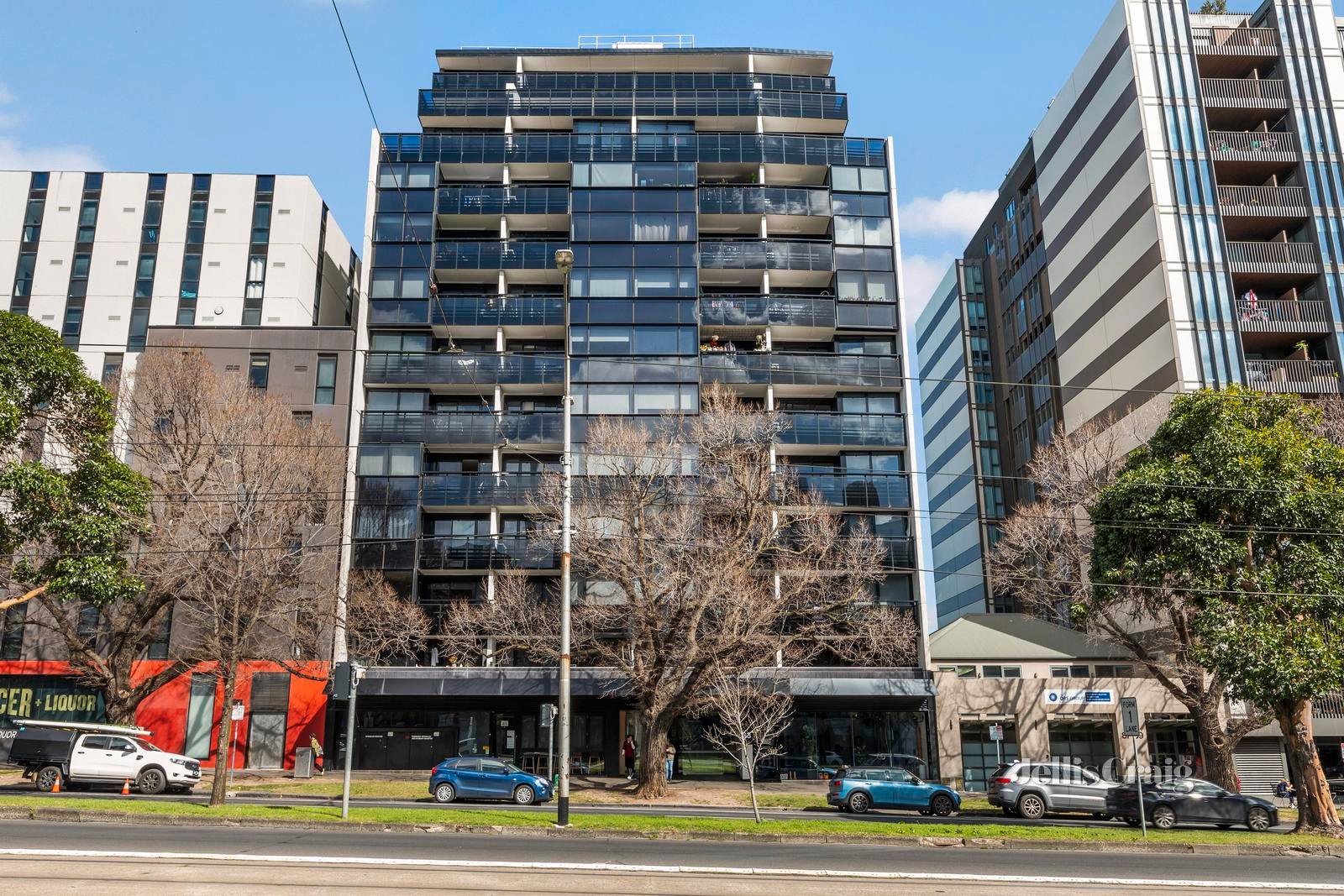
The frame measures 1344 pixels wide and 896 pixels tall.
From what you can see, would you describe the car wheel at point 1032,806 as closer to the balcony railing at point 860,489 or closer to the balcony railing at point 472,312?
the balcony railing at point 860,489

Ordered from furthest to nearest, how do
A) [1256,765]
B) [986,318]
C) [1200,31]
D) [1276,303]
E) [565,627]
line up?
[986,318] → [1200,31] → [1276,303] → [1256,765] → [565,627]

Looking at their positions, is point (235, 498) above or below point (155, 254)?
below

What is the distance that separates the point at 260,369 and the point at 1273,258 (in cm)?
4747

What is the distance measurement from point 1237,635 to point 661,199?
34225 millimetres

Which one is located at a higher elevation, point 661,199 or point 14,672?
point 661,199

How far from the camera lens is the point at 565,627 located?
68.2ft

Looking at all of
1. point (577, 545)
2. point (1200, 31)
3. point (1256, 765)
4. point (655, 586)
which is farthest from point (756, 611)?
point (1200, 31)

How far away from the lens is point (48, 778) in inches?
1047

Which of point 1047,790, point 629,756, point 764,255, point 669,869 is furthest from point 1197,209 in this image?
point 669,869

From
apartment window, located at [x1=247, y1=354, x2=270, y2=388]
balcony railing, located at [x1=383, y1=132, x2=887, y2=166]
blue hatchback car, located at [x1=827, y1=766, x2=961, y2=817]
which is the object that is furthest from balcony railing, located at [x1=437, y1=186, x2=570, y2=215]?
blue hatchback car, located at [x1=827, y1=766, x2=961, y2=817]

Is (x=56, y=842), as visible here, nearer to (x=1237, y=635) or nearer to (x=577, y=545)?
(x=577, y=545)

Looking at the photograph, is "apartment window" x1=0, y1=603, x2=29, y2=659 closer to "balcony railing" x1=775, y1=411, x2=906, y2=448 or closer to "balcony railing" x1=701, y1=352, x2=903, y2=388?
"balcony railing" x1=701, y1=352, x2=903, y2=388

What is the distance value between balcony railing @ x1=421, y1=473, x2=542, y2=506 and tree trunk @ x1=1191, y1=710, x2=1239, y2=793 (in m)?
26.5

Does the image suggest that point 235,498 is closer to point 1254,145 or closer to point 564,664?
point 564,664
